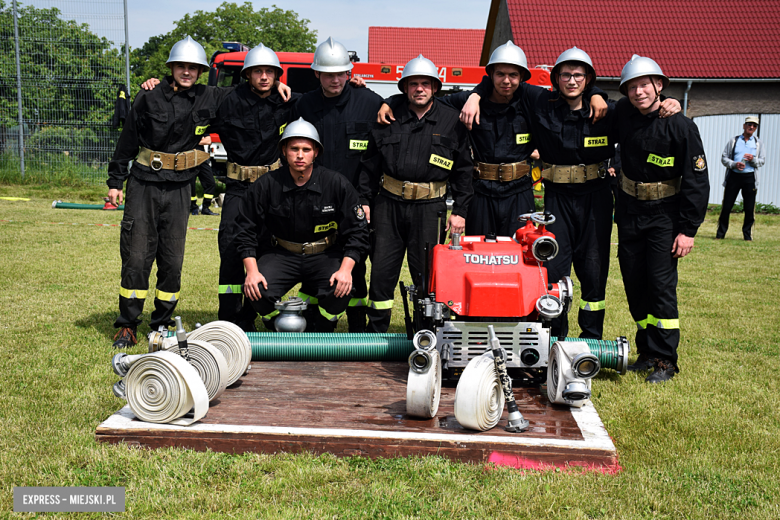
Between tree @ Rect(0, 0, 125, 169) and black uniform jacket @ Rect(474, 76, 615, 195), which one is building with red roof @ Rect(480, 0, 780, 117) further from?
black uniform jacket @ Rect(474, 76, 615, 195)

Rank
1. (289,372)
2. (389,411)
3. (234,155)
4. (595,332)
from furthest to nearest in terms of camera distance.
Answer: (234,155) < (595,332) < (289,372) < (389,411)

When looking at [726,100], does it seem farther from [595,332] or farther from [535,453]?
[535,453]

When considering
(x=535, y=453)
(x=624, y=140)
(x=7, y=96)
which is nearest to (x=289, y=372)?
(x=535, y=453)

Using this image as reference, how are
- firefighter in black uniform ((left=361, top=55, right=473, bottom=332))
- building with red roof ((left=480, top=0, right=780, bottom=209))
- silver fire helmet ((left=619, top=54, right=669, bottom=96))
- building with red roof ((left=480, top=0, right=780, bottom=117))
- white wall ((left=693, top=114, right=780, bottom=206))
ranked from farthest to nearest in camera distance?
building with red roof ((left=480, top=0, right=780, bottom=117)) < building with red roof ((left=480, top=0, right=780, bottom=209)) < white wall ((left=693, top=114, right=780, bottom=206)) < firefighter in black uniform ((left=361, top=55, right=473, bottom=332)) < silver fire helmet ((left=619, top=54, right=669, bottom=96))

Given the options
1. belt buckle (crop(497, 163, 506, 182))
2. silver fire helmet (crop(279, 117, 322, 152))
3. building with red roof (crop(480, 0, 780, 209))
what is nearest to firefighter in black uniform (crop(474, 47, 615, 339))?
belt buckle (crop(497, 163, 506, 182))

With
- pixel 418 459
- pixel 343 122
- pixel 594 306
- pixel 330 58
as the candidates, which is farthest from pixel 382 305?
pixel 418 459

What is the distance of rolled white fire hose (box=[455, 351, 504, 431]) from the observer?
354cm

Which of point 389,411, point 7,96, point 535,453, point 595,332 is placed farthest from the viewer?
point 7,96

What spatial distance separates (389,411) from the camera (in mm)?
4055

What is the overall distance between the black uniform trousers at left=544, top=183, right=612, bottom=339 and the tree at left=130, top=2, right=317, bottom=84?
2087 inches

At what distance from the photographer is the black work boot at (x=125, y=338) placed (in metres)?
5.69

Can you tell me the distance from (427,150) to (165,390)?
274 centimetres

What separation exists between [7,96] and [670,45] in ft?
62.9

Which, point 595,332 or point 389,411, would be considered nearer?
point 389,411
